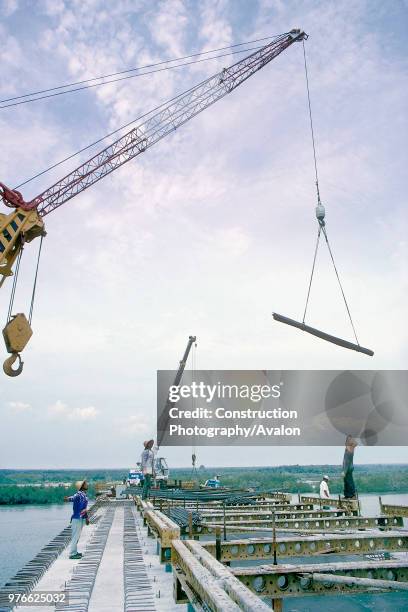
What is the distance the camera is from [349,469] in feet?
72.3

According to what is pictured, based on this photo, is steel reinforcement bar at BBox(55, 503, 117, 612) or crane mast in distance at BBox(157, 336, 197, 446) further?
crane mast in distance at BBox(157, 336, 197, 446)

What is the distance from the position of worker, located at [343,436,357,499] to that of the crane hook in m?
15.3

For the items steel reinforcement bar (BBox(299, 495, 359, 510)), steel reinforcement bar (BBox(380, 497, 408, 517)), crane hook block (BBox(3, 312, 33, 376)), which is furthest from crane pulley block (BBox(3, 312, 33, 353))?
steel reinforcement bar (BBox(380, 497, 408, 517))

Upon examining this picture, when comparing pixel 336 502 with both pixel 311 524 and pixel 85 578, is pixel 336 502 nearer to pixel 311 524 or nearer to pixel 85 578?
pixel 311 524

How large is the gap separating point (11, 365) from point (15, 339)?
1.20 meters

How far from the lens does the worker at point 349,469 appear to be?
2139cm

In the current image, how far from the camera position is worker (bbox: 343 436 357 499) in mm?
21391

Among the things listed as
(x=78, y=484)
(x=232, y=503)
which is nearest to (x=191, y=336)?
(x=232, y=503)

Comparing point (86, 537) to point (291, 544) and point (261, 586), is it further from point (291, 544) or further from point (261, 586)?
point (261, 586)

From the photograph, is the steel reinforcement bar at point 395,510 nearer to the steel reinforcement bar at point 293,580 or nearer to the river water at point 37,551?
A: the river water at point 37,551

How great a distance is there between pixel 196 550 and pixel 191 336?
2652 inches

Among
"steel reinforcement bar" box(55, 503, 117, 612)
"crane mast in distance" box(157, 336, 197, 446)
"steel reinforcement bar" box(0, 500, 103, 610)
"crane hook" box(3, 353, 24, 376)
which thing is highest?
"crane mast in distance" box(157, 336, 197, 446)

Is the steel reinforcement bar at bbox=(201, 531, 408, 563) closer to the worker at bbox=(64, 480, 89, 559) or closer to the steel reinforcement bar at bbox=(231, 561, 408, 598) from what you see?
the steel reinforcement bar at bbox=(231, 561, 408, 598)

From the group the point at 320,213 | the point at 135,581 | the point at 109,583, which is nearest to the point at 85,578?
the point at 109,583
